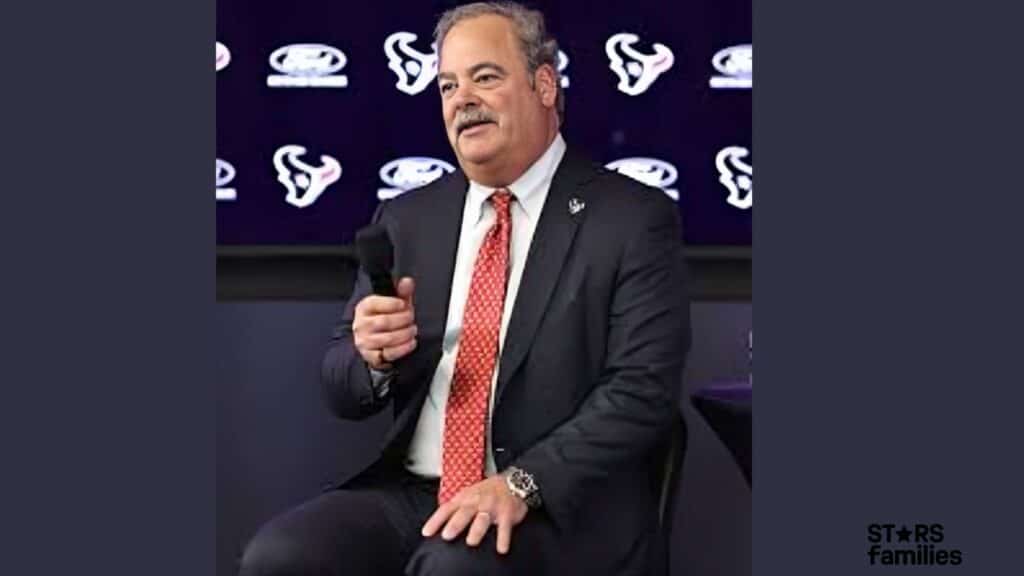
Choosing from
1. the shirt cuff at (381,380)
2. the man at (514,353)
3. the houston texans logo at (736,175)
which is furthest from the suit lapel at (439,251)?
the houston texans logo at (736,175)

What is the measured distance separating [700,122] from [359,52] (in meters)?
0.80

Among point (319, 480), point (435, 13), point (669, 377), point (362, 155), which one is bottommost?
point (319, 480)

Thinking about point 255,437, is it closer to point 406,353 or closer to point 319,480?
point 319,480

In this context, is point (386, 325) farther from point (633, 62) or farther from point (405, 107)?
point (633, 62)

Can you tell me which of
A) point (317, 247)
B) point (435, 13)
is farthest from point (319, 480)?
point (435, 13)

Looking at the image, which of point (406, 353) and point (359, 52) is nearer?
point (406, 353)

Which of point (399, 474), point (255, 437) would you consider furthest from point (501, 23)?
point (255, 437)

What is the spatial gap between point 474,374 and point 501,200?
1.16ft

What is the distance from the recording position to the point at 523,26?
3.54 meters

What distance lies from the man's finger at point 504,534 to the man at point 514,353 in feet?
0.06

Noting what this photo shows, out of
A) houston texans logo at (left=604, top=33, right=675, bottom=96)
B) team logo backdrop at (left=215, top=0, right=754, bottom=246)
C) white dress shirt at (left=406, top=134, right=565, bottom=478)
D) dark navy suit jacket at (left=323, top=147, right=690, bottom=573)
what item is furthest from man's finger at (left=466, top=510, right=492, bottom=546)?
houston texans logo at (left=604, top=33, right=675, bottom=96)

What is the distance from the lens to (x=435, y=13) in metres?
4.14

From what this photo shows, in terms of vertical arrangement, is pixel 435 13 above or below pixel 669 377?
above

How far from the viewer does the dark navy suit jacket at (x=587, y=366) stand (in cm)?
337
